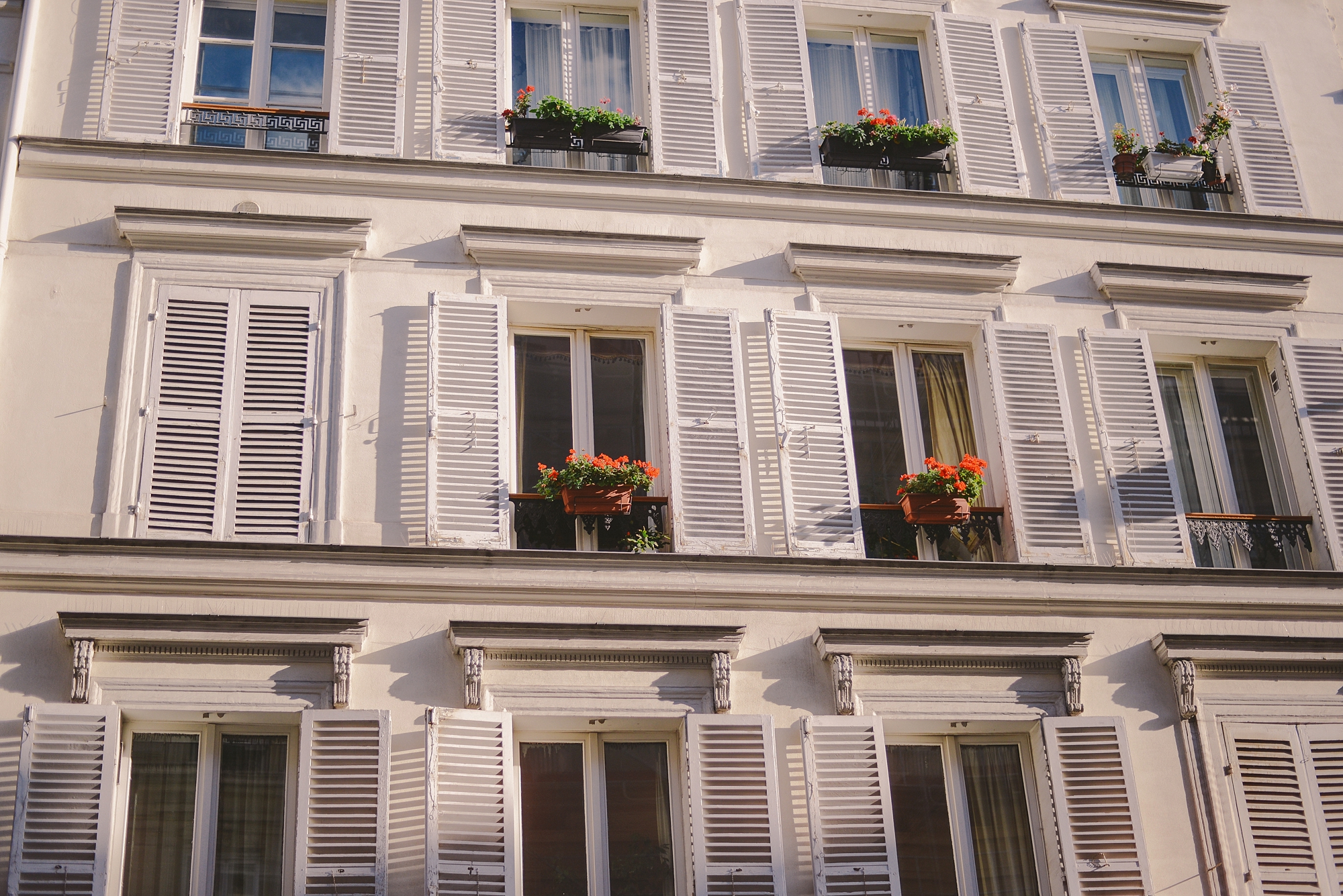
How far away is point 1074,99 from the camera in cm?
1315

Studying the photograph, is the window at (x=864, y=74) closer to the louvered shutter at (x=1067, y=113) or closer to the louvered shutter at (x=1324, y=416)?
the louvered shutter at (x=1067, y=113)

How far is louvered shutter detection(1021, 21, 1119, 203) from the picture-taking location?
12812mm

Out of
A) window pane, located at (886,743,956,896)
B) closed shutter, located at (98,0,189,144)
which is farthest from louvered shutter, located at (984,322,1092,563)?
closed shutter, located at (98,0,189,144)

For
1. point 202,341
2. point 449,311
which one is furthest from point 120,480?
point 449,311

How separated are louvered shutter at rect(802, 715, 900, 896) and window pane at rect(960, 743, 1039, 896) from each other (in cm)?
67

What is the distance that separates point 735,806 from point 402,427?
3.40 m

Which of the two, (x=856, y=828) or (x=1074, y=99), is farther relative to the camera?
(x=1074, y=99)

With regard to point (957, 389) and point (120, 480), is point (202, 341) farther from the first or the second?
point (957, 389)

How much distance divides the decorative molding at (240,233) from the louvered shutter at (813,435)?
3152 millimetres

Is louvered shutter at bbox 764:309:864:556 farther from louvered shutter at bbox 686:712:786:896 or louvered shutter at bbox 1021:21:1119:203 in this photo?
louvered shutter at bbox 1021:21:1119:203

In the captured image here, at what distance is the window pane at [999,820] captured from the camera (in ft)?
33.2

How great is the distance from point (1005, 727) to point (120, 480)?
6.04m

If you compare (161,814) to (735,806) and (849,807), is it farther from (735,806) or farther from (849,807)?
(849,807)

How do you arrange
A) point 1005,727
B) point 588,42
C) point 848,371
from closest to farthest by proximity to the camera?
point 1005,727
point 848,371
point 588,42
